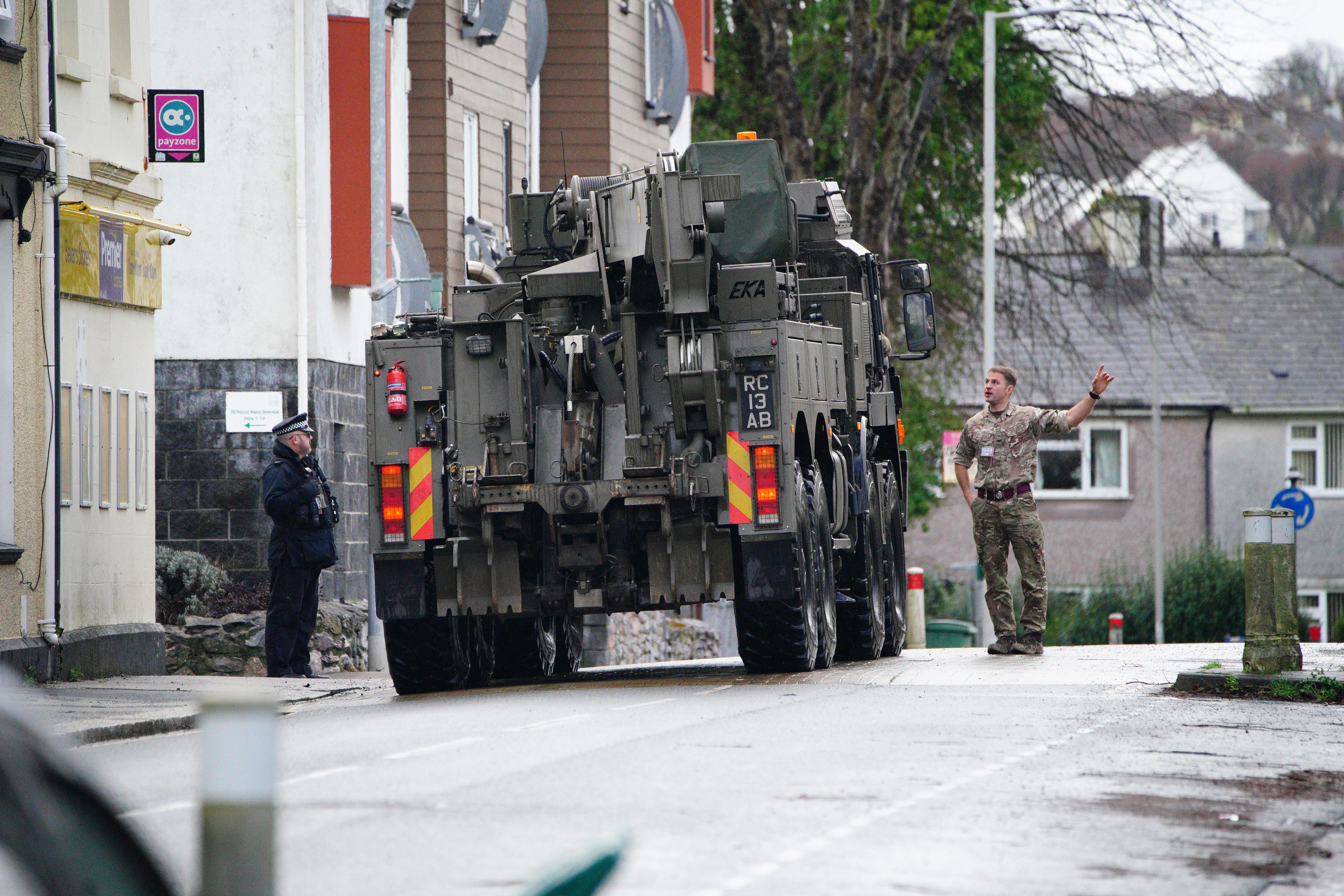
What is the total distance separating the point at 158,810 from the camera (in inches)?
303

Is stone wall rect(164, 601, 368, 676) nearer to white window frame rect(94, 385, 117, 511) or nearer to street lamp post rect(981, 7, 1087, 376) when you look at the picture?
white window frame rect(94, 385, 117, 511)

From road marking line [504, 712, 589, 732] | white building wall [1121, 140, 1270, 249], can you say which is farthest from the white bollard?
white building wall [1121, 140, 1270, 249]

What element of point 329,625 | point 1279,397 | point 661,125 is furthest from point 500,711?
point 1279,397

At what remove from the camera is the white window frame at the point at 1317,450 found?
50.4 meters

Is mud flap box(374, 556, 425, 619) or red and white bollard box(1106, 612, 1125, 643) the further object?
red and white bollard box(1106, 612, 1125, 643)

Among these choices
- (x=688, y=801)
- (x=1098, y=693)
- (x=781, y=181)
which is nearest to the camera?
(x=688, y=801)

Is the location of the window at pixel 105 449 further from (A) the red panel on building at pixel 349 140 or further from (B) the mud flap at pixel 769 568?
(B) the mud flap at pixel 769 568

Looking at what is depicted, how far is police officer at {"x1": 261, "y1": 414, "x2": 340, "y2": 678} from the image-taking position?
54.9 ft

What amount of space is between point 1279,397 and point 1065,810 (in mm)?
44589

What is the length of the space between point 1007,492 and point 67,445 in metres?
6.75

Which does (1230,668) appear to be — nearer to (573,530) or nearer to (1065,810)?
(573,530)

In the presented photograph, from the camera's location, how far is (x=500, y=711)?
11.9 meters

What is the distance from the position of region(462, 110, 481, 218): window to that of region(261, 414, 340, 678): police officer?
9.77 meters

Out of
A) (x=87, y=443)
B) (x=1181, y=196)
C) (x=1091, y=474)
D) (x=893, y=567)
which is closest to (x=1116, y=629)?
(x=1181, y=196)
